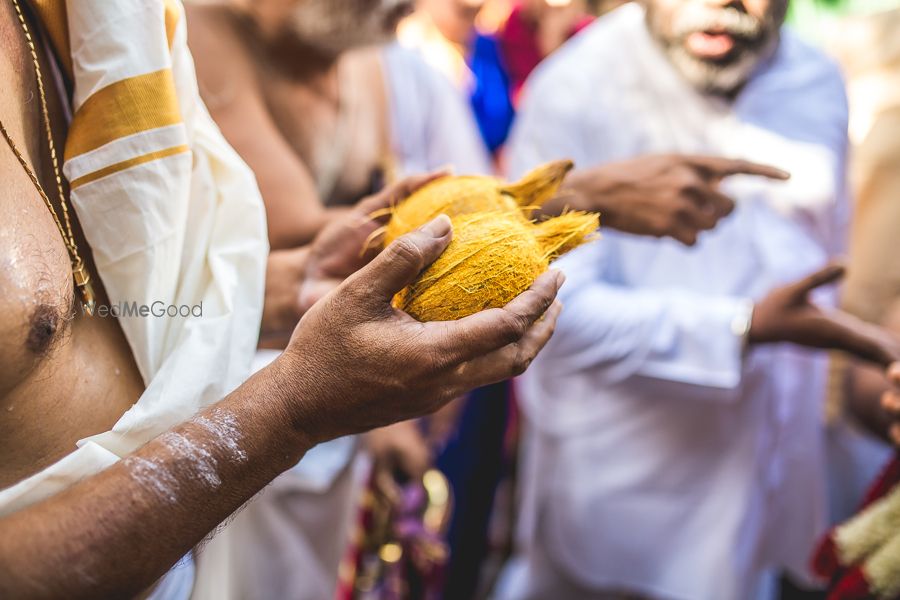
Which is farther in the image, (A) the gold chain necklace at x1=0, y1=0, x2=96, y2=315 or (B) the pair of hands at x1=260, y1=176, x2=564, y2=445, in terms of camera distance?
(A) the gold chain necklace at x1=0, y1=0, x2=96, y2=315

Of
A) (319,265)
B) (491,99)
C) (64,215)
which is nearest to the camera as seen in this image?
(64,215)

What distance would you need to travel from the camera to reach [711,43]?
2.13 metres

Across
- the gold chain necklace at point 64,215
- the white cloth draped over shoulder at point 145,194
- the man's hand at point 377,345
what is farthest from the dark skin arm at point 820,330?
the gold chain necklace at point 64,215

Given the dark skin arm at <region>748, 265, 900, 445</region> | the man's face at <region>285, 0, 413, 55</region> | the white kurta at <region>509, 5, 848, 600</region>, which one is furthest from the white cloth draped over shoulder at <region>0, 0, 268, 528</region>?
the dark skin arm at <region>748, 265, 900, 445</region>

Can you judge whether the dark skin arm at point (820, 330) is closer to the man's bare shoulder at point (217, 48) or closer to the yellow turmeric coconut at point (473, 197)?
the yellow turmeric coconut at point (473, 197)

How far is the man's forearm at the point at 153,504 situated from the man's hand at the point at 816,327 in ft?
4.58

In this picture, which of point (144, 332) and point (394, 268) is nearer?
point (394, 268)

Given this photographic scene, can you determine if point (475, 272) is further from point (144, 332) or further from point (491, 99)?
point (491, 99)

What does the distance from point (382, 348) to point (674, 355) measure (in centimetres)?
135

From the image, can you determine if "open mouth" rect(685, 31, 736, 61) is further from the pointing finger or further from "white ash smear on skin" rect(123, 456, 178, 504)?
"white ash smear on skin" rect(123, 456, 178, 504)

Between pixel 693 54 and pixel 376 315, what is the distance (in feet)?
5.22

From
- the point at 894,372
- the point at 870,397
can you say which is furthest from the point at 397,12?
the point at 870,397

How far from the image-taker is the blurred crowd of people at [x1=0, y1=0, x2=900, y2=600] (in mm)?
1012

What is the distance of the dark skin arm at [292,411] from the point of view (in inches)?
36.2
